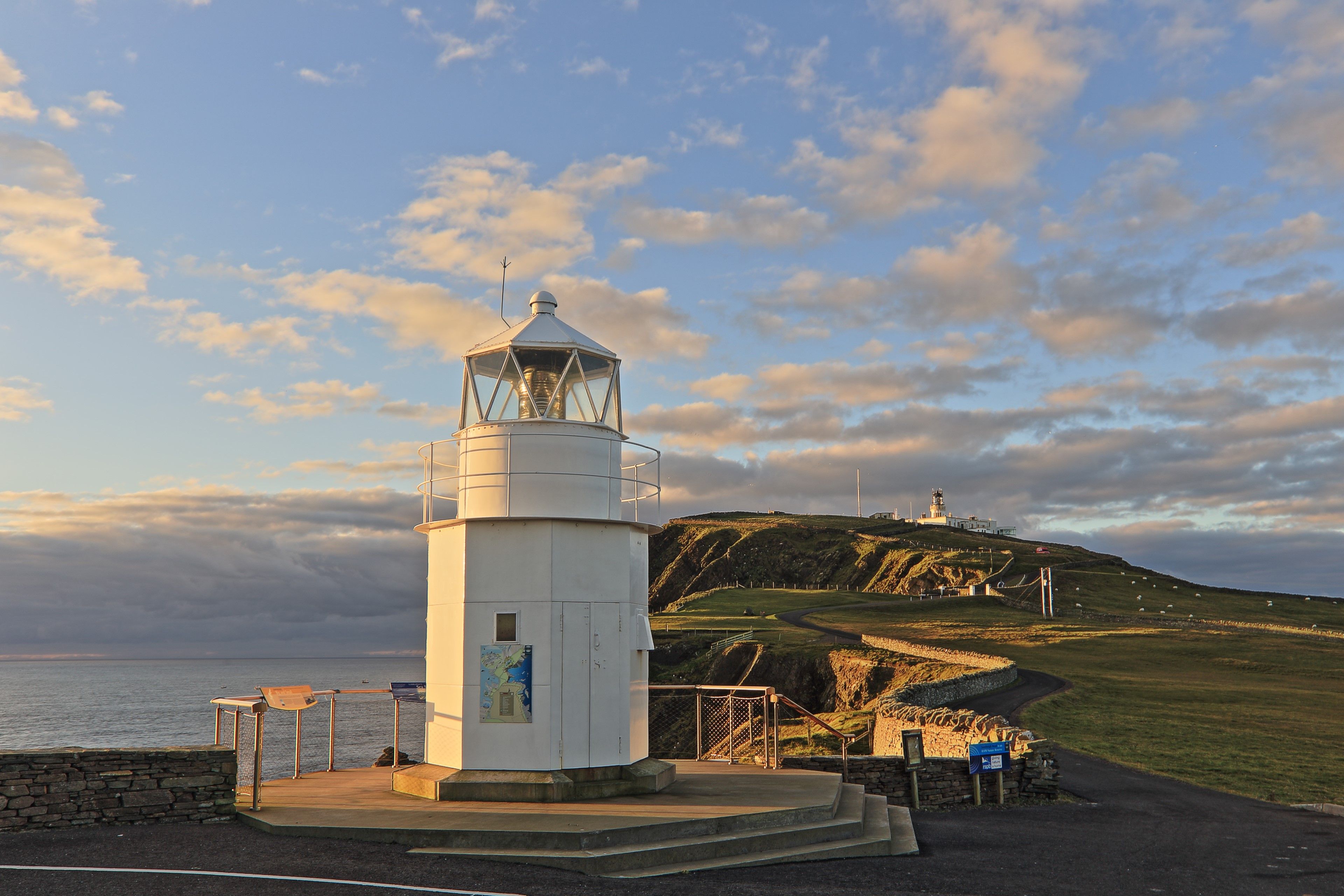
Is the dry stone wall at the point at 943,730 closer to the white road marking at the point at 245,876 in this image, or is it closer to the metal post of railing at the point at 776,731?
the metal post of railing at the point at 776,731

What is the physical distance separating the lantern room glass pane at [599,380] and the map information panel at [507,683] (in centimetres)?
403

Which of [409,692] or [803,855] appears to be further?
[409,692]

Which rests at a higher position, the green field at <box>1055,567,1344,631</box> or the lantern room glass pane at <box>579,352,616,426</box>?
the lantern room glass pane at <box>579,352,616,426</box>

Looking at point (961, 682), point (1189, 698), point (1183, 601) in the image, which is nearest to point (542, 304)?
point (961, 682)

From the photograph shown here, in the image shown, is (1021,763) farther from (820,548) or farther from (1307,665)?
(820,548)

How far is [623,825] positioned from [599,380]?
7114mm

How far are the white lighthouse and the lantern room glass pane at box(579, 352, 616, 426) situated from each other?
0.07 ft

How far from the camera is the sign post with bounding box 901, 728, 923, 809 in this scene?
16750 mm

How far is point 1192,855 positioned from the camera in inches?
504

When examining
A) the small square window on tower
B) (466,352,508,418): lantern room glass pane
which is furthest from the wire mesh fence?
(466,352,508,418): lantern room glass pane

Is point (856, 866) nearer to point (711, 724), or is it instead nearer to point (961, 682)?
point (961, 682)

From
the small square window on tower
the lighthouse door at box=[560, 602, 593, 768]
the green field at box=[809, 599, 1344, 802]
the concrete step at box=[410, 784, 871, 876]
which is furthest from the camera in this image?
the green field at box=[809, 599, 1344, 802]

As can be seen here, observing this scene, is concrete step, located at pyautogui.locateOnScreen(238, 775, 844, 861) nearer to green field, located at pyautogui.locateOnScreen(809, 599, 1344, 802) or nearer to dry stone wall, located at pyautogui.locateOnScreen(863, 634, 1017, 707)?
green field, located at pyautogui.locateOnScreen(809, 599, 1344, 802)

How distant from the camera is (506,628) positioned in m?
13.7
